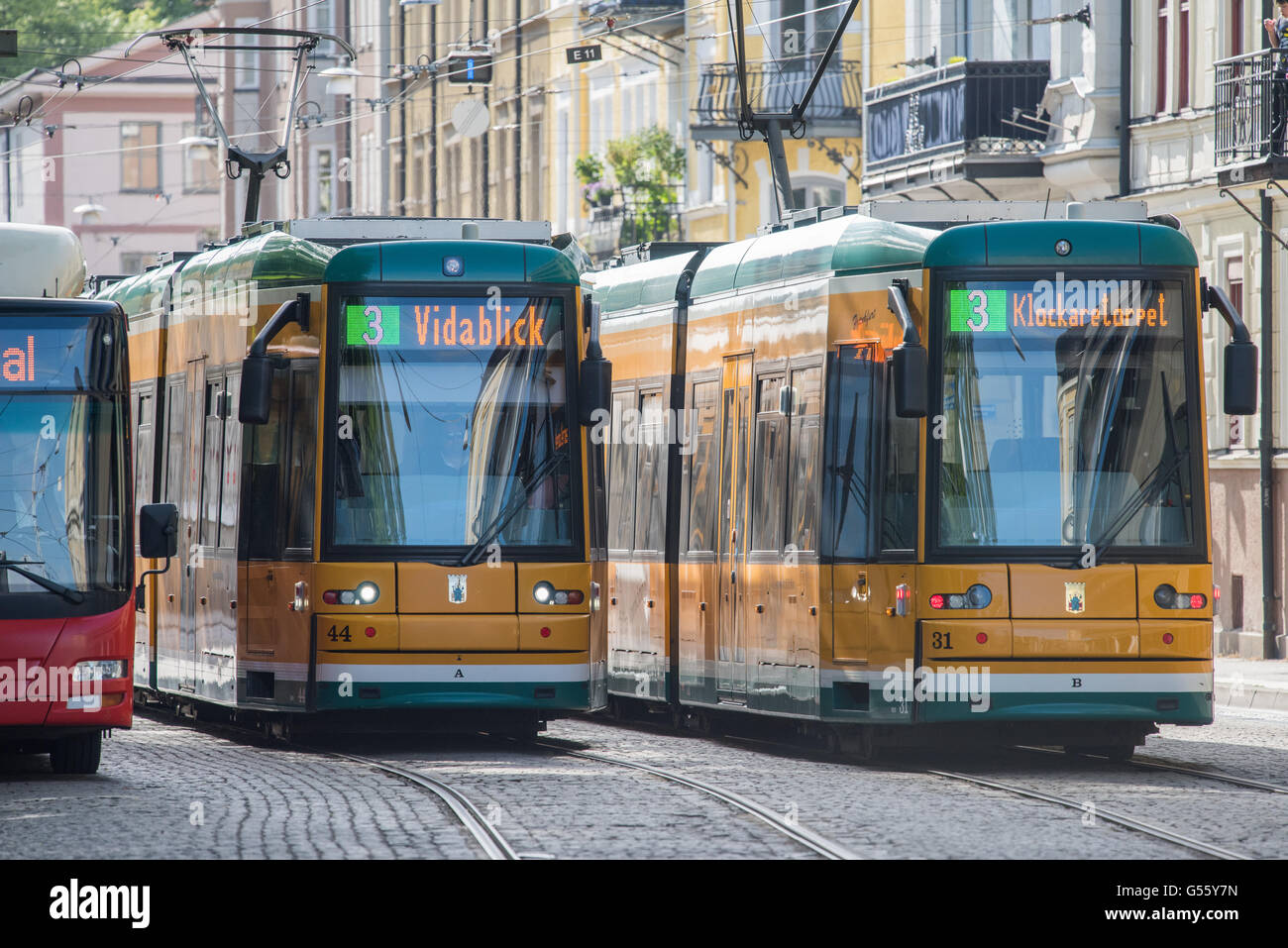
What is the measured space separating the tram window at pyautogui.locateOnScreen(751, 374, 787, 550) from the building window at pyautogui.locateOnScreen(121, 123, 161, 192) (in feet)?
276

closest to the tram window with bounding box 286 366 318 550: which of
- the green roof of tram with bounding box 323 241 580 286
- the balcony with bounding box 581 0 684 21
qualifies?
Result: the green roof of tram with bounding box 323 241 580 286

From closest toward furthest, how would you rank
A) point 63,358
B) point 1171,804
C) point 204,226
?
point 1171,804 < point 63,358 < point 204,226

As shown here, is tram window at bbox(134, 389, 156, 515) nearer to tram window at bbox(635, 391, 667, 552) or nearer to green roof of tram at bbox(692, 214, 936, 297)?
tram window at bbox(635, 391, 667, 552)

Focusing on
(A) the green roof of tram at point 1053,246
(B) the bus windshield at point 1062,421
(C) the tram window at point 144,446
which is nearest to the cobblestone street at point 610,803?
(B) the bus windshield at point 1062,421

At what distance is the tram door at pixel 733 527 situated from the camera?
1886 centimetres

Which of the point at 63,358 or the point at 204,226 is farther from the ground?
the point at 204,226

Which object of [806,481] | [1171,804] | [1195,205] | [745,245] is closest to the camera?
[1171,804]

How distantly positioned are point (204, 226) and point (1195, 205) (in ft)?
228

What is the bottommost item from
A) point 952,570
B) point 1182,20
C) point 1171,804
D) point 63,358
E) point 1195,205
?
point 1171,804

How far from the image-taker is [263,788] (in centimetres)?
1540

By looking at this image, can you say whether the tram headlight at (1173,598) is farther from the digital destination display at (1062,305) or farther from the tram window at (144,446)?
the tram window at (144,446)

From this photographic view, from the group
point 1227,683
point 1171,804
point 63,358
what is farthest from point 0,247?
point 1227,683

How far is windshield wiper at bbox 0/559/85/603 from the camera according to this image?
1585 cm

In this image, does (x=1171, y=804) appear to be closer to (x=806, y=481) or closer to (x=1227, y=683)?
(x=806, y=481)
